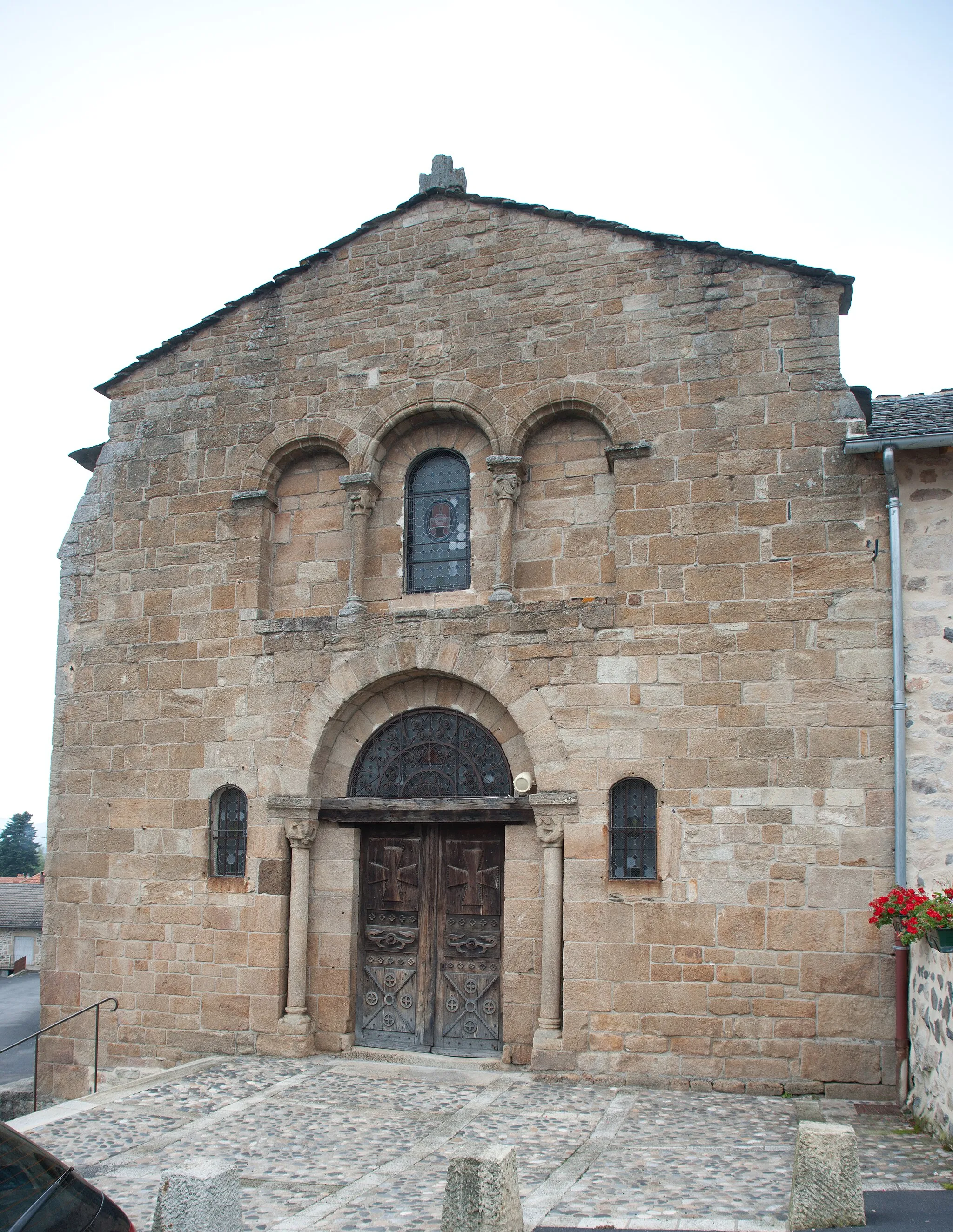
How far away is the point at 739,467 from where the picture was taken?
371 inches

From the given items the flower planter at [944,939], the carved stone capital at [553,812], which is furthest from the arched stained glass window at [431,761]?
the flower planter at [944,939]

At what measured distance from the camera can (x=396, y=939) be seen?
33.5 ft

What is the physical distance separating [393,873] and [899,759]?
15.4 ft

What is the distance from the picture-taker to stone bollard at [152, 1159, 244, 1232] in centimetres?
504

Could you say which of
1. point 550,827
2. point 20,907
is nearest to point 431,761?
point 550,827

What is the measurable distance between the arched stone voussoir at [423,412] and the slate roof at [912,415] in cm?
338

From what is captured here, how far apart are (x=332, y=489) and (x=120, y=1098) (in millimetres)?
5805

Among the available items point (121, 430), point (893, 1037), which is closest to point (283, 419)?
point (121, 430)

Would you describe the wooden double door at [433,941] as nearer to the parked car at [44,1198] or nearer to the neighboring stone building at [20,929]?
the parked car at [44,1198]

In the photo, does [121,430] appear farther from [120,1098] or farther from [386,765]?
[120,1098]

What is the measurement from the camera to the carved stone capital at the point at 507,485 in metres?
10.1

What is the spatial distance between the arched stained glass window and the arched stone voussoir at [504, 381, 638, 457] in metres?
2.67

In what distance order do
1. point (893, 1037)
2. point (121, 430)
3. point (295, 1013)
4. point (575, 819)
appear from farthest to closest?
point (121, 430) < point (295, 1013) < point (575, 819) < point (893, 1037)

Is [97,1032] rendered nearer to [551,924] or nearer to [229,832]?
[229,832]
